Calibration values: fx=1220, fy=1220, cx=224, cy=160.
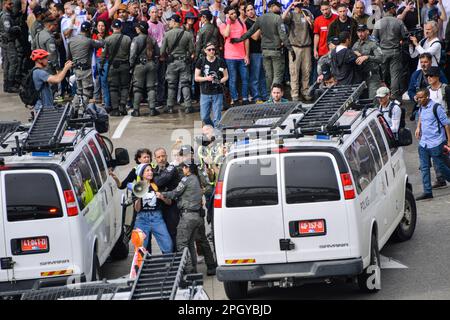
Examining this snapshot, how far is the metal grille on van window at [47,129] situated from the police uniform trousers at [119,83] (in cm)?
915

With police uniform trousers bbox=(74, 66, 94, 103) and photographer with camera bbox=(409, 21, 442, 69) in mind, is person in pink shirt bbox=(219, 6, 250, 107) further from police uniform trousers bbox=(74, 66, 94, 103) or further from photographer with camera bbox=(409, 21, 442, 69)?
photographer with camera bbox=(409, 21, 442, 69)

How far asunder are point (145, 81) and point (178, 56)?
0.90 m

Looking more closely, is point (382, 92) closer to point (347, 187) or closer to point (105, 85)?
point (347, 187)

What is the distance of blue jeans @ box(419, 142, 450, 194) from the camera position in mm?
18469

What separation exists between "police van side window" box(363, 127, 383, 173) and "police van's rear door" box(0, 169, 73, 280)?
156 inches

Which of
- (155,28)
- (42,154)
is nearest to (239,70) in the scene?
(155,28)

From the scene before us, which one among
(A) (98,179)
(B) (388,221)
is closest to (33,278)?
(A) (98,179)

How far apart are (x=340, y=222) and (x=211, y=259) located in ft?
8.79

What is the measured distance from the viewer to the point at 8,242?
45.6 feet

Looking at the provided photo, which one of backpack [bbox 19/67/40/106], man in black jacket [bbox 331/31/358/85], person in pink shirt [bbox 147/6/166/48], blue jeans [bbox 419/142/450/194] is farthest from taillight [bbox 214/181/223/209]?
person in pink shirt [bbox 147/6/166/48]

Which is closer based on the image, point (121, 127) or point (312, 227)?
point (312, 227)

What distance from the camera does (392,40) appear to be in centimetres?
2427

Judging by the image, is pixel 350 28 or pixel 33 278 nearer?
pixel 33 278

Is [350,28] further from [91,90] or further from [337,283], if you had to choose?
[337,283]
